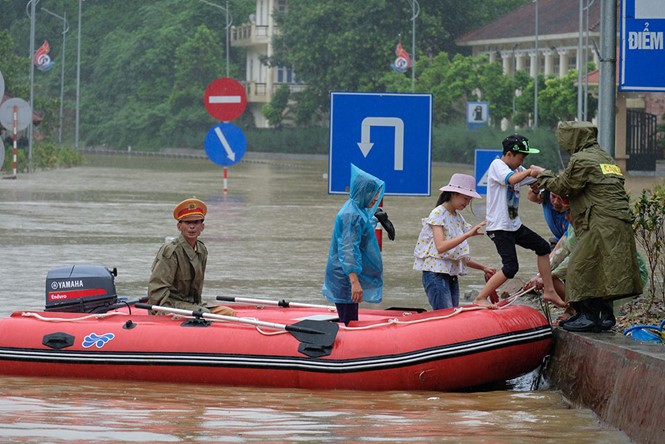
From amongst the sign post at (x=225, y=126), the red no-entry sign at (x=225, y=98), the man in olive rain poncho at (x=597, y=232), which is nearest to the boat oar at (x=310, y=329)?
the man in olive rain poncho at (x=597, y=232)

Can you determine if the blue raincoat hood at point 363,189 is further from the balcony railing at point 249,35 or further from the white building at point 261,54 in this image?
the balcony railing at point 249,35

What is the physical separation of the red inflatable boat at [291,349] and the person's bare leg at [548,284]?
19.9 inches

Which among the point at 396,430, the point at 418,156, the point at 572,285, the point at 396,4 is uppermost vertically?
the point at 396,4

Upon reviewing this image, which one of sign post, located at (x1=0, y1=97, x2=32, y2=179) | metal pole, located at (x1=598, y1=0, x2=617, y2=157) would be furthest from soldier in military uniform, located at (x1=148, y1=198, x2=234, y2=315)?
sign post, located at (x1=0, y1=97, x2=32, y2=179)

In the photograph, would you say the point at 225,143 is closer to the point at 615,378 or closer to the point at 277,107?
the point at 615,378

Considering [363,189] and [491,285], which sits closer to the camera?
[363,189]

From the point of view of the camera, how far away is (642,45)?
9938 millimetres

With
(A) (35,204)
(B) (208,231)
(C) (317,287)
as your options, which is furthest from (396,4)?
(C) (317,287)

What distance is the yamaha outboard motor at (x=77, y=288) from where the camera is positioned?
10.6 m

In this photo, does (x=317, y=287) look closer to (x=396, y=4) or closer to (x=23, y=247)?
(x=23, y=247)

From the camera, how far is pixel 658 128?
190ft

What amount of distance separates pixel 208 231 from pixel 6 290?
8565mm

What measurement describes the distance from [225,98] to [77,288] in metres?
20.4

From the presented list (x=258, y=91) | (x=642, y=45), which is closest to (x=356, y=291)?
(x=642, y=45)
